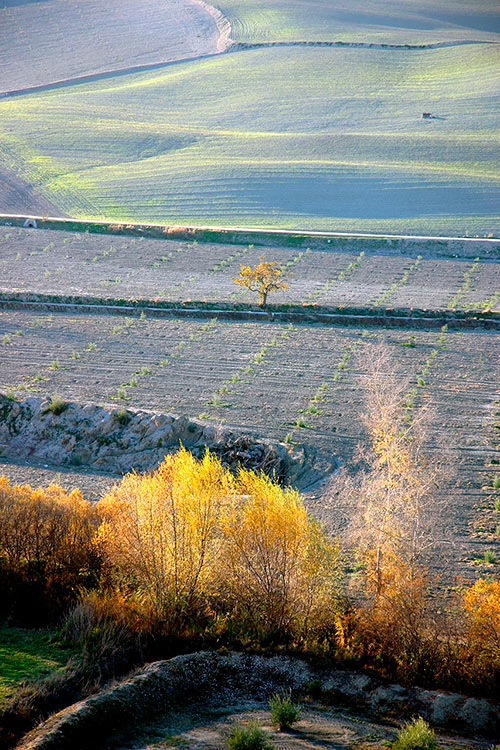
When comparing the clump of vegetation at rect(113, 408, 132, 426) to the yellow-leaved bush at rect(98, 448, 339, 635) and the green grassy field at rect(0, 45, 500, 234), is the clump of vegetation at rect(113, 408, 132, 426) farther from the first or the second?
the green grassy field at rect(0, 45, 500, 234)

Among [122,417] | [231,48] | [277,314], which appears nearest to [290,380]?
[122,417]

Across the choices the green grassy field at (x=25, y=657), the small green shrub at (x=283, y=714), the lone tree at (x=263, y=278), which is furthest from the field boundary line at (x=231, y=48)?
the small green shrub at (x=283, y=714)

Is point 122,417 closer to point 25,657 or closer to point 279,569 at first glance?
point 279,569

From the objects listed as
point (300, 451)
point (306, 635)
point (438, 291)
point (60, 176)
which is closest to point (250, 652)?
point (306, 635)

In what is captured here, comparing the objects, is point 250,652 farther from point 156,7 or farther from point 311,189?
point 156,7

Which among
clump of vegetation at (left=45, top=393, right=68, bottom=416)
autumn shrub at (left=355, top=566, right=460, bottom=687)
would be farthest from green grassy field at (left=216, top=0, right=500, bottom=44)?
autumn shrub at (left=355, top=566, right=460, bottom=687)

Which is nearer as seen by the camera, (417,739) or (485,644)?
(417,739)
